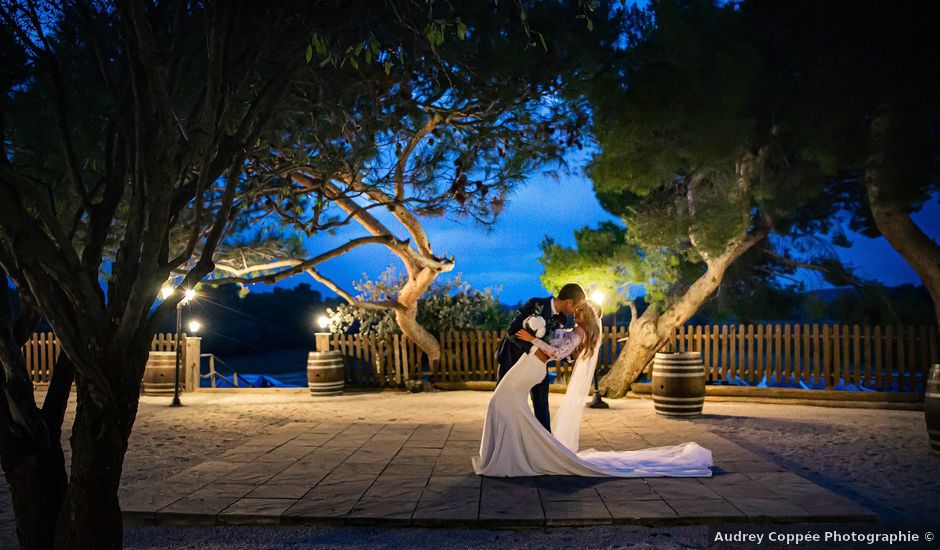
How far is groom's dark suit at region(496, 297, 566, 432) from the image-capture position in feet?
18.7

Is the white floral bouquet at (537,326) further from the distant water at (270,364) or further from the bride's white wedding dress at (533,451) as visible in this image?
the distant water at (270,364)

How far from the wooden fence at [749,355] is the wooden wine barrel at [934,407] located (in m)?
4.51

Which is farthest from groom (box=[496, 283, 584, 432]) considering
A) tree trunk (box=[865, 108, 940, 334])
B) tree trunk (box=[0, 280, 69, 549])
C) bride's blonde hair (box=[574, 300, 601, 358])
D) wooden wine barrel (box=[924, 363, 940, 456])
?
tree trunk (box=[865, 108, 940, 334])

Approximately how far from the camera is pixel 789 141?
9172 mm

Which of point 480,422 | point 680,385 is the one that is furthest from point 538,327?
point 680,385

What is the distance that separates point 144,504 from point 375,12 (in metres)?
4.01

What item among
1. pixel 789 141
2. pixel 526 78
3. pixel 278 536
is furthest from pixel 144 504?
pixel 789 141

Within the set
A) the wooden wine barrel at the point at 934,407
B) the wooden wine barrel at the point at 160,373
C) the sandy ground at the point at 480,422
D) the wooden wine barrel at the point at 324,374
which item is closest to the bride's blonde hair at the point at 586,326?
the sandy ground at the point at 480,422

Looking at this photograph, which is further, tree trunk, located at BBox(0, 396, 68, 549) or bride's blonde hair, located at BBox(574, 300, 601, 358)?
bride's blonde hair, located at BBox(574, 300, 601, 358)

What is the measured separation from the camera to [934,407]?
20.7 feet

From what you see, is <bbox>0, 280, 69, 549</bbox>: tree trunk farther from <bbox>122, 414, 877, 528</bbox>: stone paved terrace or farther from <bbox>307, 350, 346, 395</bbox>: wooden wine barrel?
<bbox>307, 350, 346, 395</bbox>: wooden wine barrel

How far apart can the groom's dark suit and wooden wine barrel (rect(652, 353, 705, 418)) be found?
317 centimetres

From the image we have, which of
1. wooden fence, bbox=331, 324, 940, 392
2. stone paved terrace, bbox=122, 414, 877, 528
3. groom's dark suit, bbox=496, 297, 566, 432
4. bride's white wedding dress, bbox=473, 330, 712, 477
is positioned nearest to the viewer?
stone paved terrace, bbox=122, 414, 877, 528

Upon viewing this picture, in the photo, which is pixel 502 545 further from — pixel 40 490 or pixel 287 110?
pixel 287 110
